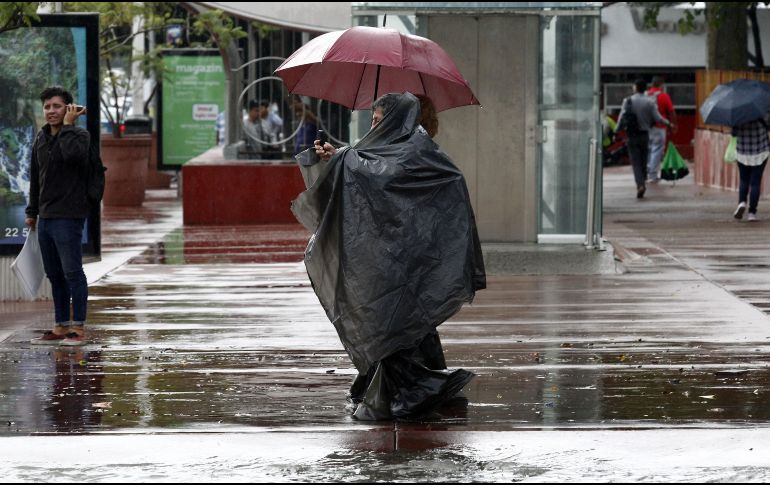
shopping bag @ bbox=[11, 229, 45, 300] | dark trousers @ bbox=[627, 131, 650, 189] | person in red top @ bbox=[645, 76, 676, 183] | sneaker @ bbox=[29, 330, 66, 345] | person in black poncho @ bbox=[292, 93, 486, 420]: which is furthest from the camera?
person in red top @ bbox=[645, 76, 676, 183]

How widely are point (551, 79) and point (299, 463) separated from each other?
8047 mm

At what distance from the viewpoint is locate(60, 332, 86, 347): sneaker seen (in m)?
9.98

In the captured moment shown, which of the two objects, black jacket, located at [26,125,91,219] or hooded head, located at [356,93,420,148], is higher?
hooded head, located at [356,93,420,148]

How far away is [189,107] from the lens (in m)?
25.5

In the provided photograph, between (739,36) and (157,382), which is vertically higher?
(739,36)

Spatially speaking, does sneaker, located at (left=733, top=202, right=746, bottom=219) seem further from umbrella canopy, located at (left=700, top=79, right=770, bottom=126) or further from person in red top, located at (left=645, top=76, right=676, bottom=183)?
person in red top, located at (left=645, top=76, right=676, bottom=183)

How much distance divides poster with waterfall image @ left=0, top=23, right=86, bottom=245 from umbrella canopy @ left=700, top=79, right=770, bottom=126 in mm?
8592

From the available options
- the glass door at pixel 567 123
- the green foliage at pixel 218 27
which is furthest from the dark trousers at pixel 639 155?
the glass door at pixel 567 123

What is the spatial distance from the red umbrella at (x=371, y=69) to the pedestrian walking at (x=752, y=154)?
916cm

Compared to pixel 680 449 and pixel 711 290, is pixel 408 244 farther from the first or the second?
pixel 711 290

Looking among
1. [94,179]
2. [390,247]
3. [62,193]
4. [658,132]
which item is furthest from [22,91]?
[658,132]

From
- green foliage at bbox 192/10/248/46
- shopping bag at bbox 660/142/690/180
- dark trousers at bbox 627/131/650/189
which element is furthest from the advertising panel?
shopping bag at bbox 660/142/690/180

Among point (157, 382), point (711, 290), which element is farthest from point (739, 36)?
point (157, 382)

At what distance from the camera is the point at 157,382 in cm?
868
